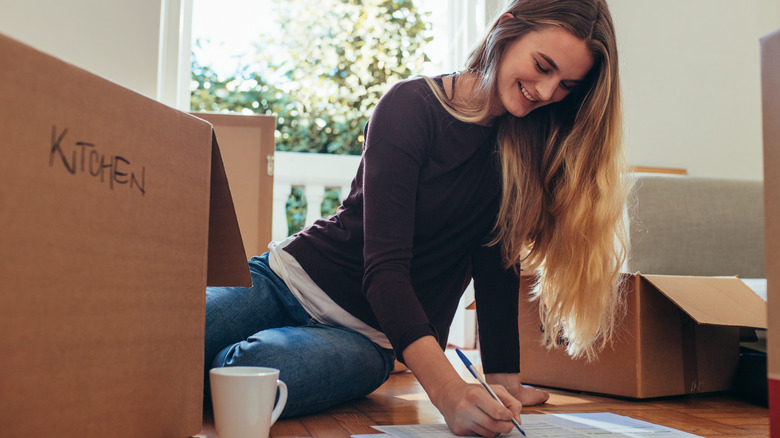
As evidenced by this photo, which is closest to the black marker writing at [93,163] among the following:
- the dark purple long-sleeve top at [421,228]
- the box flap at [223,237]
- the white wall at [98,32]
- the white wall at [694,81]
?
the box flap at [223,237]

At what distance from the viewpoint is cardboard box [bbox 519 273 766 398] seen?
1.17 meters

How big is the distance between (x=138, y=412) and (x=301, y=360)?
0.38 m

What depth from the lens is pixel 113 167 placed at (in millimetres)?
556

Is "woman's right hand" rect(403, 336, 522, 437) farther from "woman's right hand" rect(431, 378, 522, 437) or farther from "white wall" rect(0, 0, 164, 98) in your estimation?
"white wall" rect(0, 0, 164, 98)

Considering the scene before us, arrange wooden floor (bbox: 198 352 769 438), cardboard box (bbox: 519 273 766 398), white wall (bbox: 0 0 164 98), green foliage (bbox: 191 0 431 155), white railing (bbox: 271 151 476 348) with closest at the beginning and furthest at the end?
wooden floor (bbox: 198 352 769 438), cardboard box (bbox: 519 273 766 398), white wall (bbox: 0 0 164 98), white railing (bbox: 271 151 476 348), green foliage (bbox: 191 0 431 155)

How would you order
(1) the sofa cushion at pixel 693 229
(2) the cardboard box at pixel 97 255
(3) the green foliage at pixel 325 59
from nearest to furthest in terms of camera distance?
(2) the cardboard box at pixel 97 255
(1) the sofa cushion at pixel 693 229
(3) the green foliage at pixel 325 59

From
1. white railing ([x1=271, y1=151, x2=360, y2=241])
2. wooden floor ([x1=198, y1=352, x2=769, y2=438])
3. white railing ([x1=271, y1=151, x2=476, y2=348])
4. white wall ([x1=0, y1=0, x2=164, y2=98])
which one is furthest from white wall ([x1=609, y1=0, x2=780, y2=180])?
white wall ([x1=0, y1=0, x2=164, y2=98])

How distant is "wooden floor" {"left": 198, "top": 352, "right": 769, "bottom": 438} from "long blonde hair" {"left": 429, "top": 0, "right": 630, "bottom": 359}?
14cm

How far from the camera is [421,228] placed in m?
1.05

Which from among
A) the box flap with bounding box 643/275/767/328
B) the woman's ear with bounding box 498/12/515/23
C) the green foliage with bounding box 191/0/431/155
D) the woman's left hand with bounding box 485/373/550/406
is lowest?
the woman's left hand with bounding box 485/373/550/406

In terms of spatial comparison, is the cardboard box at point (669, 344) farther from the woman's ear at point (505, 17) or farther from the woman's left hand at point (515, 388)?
the woman's ear at point (505, 17)

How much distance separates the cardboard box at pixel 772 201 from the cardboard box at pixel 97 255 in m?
0.51

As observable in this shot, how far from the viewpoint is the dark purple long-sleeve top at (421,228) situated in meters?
0.90

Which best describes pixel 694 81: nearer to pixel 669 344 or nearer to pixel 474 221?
pixel 669 344
